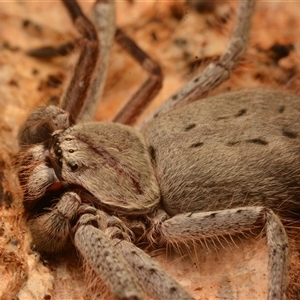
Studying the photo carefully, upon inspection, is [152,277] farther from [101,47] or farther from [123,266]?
[101,47]

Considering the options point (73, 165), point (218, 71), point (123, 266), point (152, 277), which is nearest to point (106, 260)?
point (123, 266)

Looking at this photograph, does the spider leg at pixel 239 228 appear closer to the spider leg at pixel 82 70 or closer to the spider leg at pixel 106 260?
the spider leg at pixel 106 260

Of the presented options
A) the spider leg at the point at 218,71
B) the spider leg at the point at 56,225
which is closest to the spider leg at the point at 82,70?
the spider leg at the point at 218,71

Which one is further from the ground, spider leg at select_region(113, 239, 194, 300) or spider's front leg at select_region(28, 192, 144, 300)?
spider's front leg at select_region(28, 192, 144, 300)

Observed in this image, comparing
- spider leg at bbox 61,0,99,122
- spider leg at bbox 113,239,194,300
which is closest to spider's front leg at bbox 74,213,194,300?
spider leg at bbox 113,239,194,300

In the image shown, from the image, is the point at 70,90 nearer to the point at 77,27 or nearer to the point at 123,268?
the point at 77,27

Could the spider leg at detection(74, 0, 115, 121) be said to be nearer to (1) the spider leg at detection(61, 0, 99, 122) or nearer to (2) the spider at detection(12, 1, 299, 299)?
(1) the spider leg at detection(61, 0, 99, 122)
